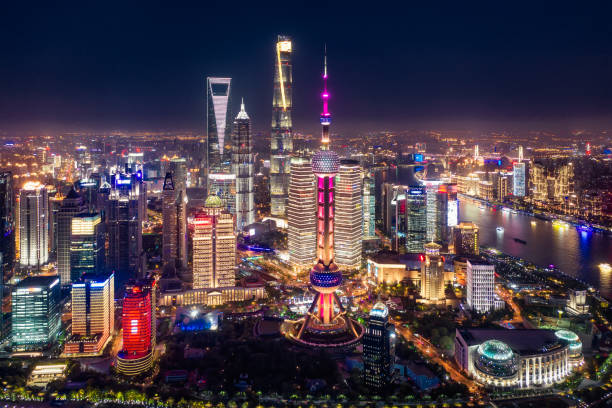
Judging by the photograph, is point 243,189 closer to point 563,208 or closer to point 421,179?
point 421,179

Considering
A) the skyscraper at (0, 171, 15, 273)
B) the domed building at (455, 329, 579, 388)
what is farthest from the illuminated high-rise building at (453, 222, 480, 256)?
the skyscraper at (0, 171, 15, 273)

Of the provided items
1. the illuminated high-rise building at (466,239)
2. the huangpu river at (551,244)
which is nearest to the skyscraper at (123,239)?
the illuminated high-rise building at (466,239)

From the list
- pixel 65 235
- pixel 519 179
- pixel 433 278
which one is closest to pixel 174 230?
pixel 65 235

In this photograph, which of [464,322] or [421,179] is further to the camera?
[421,179]

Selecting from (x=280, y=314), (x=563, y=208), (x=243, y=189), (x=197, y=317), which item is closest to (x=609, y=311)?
(x=280, y=314)

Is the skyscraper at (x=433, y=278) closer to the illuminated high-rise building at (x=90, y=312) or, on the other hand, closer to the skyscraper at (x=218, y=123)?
the illuminated high-rise building at (x=90, y=312)

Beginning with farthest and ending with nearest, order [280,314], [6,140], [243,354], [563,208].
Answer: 1. [563,208]
2. [6,140]
3. [280,314]
4. [243,354]
